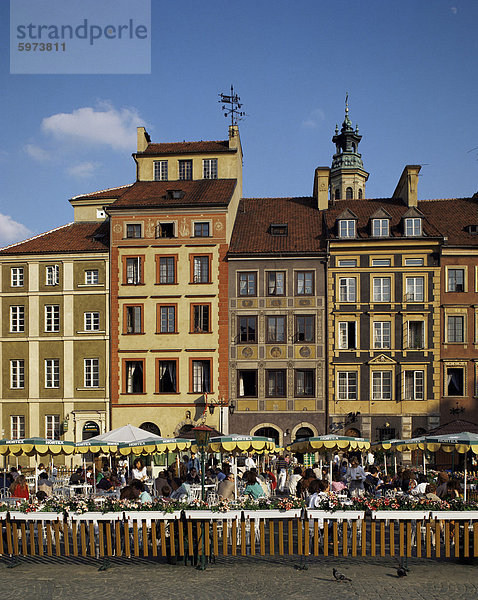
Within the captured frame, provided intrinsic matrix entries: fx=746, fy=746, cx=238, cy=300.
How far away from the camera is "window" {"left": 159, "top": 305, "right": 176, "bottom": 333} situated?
4003 cm

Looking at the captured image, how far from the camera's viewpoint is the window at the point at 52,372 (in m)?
40.4

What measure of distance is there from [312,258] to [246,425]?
9465 millimetres

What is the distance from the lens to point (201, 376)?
130 ft

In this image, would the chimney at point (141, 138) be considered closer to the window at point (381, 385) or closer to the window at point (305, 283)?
the window at point (305, 283)

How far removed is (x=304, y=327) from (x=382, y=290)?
4534 mm

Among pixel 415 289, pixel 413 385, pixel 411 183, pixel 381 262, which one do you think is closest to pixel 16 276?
pixel 381 262

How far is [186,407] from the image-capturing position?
129 feet

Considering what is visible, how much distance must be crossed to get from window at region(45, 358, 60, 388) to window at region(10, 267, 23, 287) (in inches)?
181

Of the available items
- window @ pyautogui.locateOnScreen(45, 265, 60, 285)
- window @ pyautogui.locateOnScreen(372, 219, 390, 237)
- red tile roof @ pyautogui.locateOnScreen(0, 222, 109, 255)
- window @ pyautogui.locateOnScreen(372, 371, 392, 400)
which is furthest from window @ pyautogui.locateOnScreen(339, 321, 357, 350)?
window @ pyautogui.locateOnScreen(45, 265, 60, 285)

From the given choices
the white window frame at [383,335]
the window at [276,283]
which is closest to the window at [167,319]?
the window at [276,283]

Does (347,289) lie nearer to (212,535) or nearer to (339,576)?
(212,535)

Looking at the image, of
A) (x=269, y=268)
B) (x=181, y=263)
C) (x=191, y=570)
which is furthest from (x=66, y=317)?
(x=191, y=570)

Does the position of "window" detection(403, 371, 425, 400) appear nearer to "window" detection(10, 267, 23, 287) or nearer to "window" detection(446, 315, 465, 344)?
"window" detection(446, 315, 465, 344)

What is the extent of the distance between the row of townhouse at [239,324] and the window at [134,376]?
0.35 ft
